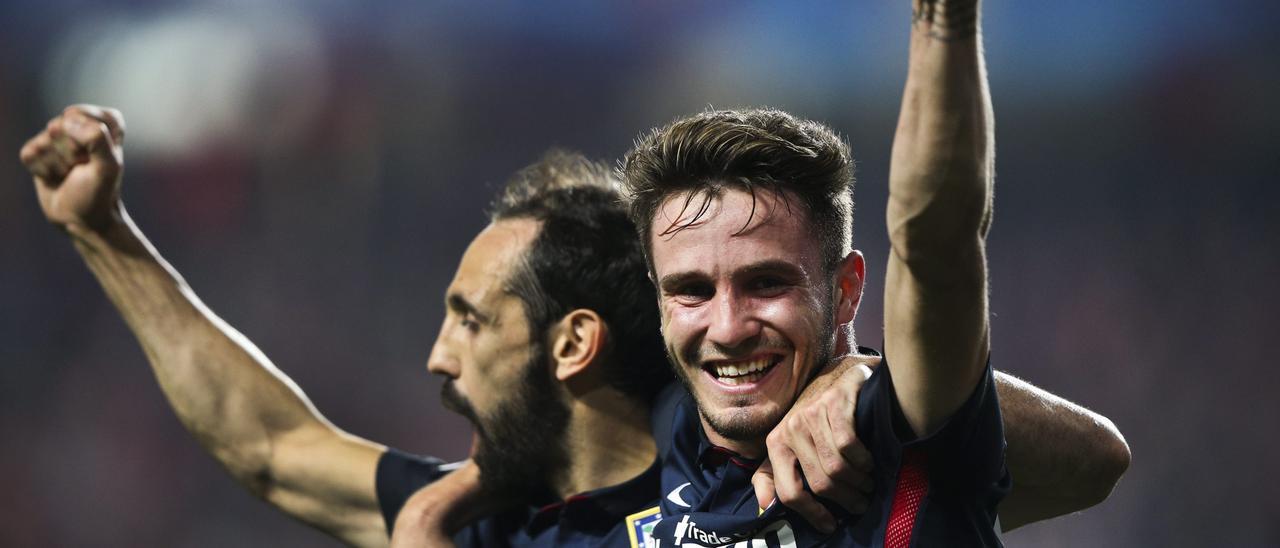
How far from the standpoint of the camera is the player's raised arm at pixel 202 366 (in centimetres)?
347

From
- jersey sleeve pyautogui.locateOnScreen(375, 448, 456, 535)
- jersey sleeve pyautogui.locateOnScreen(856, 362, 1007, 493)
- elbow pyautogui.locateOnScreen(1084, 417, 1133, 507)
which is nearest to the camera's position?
jersey sleeve pyautogui.locateOnScreen(856, 362, 1007, 493)

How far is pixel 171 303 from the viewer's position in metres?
3.60

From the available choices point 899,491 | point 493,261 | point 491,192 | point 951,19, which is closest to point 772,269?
point 899,491

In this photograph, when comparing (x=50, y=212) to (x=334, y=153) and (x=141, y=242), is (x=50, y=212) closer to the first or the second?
(x=141, y=242)

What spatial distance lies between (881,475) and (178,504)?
5.22 metres

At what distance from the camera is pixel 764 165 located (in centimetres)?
239

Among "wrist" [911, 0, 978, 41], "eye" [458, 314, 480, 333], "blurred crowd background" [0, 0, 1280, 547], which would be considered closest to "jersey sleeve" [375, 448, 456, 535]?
"eye" [458, 314, 480, 333]

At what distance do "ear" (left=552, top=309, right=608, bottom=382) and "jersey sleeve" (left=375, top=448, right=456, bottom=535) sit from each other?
0.67 meters

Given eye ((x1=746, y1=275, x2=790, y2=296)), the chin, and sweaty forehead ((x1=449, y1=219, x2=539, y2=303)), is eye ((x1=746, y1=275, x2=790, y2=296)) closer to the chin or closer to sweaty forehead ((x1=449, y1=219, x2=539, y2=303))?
the chin

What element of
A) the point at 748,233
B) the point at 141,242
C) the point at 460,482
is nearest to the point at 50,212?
the point at 141,242

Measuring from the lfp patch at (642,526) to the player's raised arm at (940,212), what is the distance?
1050 millimetres

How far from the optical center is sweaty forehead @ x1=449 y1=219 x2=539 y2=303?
3.21 m

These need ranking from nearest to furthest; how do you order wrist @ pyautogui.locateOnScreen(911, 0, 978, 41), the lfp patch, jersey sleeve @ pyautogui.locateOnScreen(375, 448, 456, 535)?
wrist @ pyautogui.locateOnScreen(911, 0, 978, 41) < the lfp patch < jersey sleeve @ pyautogui.locateOnScreen(375, 448, 456, 535)

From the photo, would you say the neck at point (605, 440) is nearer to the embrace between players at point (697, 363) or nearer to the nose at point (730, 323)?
the embrace between players at point (697, 363)
